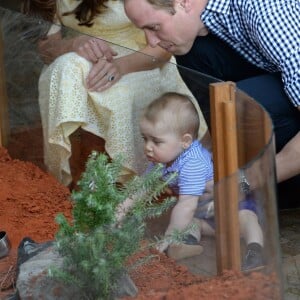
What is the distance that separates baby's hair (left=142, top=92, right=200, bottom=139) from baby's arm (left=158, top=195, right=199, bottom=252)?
33 cm

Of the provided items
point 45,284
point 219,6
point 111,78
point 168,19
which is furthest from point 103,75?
point 45,284

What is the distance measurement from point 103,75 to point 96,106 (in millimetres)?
143

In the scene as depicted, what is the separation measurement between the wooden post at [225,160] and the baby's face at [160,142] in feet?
0.64

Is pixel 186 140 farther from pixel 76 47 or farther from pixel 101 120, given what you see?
pixel 76 47

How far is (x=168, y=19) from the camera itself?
3.73 m

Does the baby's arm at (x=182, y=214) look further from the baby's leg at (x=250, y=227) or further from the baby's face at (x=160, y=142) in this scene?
the baby's face at (x=160, y=142)

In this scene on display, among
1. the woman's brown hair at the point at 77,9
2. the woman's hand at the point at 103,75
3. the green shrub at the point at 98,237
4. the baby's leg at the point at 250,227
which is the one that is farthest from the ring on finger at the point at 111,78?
the baby's leg at the point at 250,227

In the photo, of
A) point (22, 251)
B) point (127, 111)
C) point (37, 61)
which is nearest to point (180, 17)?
point (127, 111)

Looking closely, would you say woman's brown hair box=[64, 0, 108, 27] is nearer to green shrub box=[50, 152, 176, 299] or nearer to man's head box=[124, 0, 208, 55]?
man's head box=[124, 0, 208, 55]

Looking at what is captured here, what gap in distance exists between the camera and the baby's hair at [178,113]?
3.31 meters

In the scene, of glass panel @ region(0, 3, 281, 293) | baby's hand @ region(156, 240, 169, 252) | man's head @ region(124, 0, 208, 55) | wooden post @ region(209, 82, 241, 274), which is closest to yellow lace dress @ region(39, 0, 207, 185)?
glass panel @ region(0, 3, 281, 293)

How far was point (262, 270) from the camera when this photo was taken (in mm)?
2848

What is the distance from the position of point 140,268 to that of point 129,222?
155 mm

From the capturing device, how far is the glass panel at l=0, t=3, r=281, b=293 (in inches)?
113
